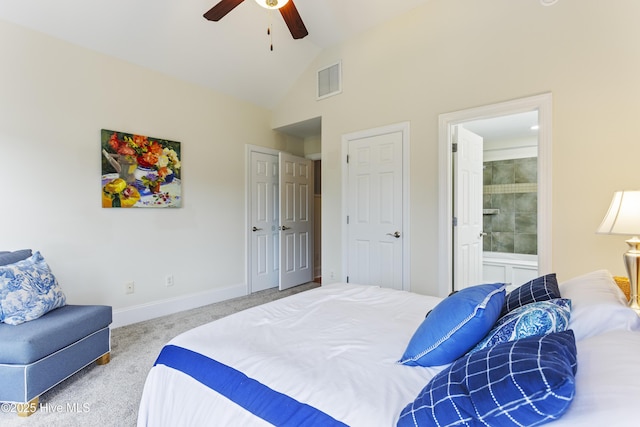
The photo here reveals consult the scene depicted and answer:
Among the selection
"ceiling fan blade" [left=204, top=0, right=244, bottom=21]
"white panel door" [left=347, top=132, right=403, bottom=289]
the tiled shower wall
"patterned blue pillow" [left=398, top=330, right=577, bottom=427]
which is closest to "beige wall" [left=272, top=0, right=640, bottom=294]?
"white panel door" [left=347, top=132, right=403, bottom=289]

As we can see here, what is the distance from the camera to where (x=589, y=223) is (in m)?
2.28

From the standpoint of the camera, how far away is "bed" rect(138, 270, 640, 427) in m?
0.68

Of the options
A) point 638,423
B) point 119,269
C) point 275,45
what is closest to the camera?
point 638,423

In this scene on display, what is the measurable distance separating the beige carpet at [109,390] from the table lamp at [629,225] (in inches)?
109

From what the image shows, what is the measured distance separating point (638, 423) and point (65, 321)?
2.65m

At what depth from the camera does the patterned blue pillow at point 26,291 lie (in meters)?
1.89

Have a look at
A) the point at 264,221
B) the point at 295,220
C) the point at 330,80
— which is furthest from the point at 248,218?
the point at 330,80

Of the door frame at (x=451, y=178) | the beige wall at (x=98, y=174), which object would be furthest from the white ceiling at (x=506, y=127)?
the beige wall at (x=98, y=174)

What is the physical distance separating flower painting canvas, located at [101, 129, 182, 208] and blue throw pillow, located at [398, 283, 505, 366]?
3117 mm

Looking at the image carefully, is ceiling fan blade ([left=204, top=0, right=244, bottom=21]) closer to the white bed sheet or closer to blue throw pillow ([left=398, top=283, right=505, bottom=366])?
the white bed sheet

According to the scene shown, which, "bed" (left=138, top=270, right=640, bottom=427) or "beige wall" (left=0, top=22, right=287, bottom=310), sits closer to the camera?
"bed" (left=138, top=270, right=640, bottom=427)

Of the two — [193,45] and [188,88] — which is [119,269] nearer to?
[188,88]

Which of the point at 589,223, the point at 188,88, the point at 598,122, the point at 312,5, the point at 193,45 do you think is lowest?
the point at 589,223

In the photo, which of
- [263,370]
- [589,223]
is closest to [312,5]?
[589,223]
